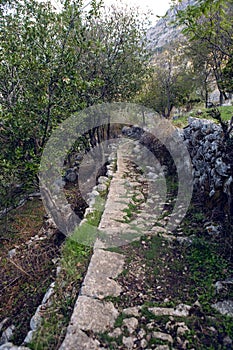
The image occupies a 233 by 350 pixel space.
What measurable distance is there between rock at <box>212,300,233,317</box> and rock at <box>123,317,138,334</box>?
1.47 meters

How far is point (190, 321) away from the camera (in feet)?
15.0

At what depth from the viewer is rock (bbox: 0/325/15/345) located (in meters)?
5.24

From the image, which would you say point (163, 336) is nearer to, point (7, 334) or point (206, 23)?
point (7, 334)

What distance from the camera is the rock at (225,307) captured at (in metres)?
4.70

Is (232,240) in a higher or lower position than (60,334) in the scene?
higher

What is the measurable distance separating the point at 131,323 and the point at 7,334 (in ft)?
8.60

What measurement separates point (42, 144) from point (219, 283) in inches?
231

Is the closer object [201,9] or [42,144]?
[201,9]

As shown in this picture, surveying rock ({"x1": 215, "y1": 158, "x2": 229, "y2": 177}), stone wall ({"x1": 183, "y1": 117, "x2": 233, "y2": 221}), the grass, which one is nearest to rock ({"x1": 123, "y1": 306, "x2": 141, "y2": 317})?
the grass

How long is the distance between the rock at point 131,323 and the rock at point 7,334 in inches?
95.1

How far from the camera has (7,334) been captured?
5348 mm

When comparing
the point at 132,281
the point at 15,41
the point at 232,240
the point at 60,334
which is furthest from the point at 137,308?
the point at 15,41

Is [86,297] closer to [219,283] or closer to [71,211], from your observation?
[219,283]

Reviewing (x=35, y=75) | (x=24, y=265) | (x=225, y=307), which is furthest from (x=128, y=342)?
(x=35, y=75)
